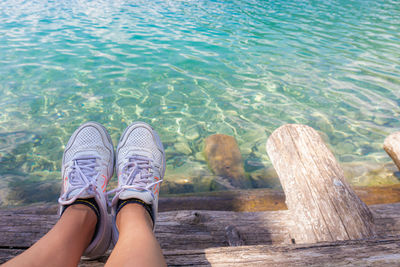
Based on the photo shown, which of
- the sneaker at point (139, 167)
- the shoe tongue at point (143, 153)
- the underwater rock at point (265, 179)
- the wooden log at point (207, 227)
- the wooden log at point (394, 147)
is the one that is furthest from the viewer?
the underwater rock at point (265, 179)

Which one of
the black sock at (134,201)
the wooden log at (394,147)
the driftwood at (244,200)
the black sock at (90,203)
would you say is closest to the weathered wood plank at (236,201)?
the driftwood at (244,200)

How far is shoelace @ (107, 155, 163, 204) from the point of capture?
5.41 ft

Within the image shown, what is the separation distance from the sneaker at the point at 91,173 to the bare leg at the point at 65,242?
2.0 inches

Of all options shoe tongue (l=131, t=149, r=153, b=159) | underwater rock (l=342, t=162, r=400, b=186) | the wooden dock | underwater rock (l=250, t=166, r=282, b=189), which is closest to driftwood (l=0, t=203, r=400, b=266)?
the wooden dock

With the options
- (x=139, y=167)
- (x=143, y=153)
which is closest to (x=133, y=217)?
(x=139, y=167)

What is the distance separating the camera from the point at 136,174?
1.80m

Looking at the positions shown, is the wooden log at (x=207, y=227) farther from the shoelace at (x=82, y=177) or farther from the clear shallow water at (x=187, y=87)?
the clear shallow water at (x=187, y=87)

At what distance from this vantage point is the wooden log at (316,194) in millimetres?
1405

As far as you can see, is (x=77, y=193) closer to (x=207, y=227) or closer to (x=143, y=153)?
(x=143, y=153)

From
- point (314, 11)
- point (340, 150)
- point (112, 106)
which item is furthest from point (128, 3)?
point (340, 150)

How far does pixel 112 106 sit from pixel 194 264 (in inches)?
152

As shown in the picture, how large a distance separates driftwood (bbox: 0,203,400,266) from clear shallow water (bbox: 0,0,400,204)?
1.43 m

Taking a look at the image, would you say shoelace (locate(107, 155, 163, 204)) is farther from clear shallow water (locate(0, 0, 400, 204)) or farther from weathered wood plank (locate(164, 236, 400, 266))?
clear shallow water (locate(0, 0, 400, 204))

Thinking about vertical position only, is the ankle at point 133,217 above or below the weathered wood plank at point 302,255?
below
